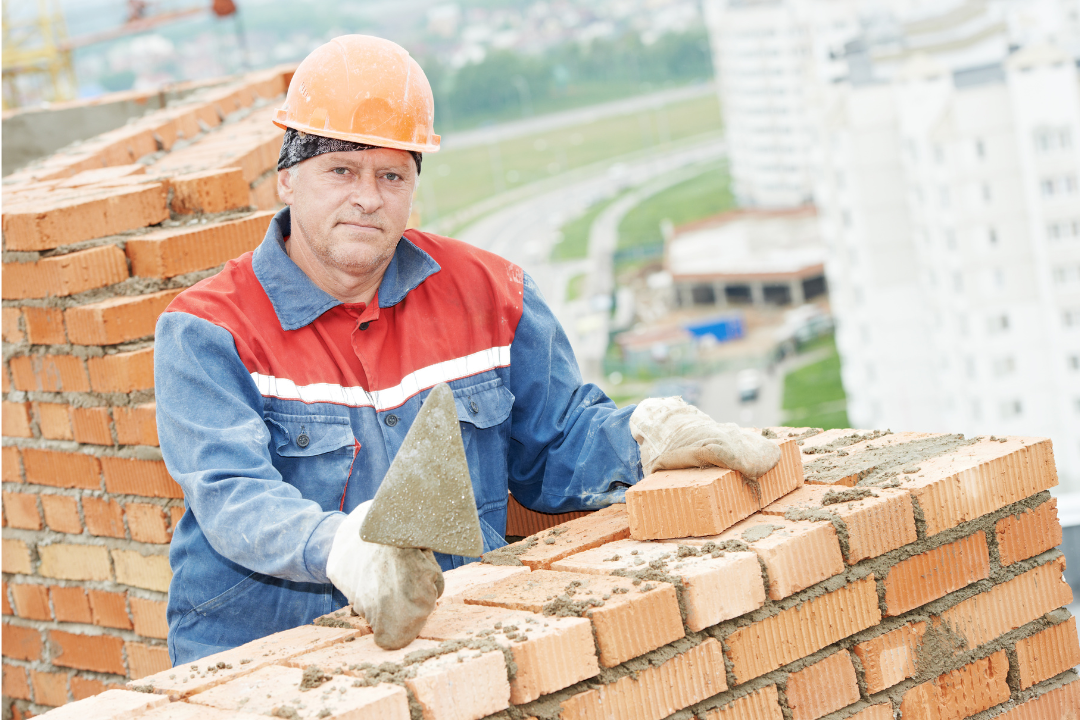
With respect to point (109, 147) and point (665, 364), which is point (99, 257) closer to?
point (109, 147)

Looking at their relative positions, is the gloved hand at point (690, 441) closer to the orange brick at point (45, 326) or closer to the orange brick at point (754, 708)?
the orange brick at point (754, 708)

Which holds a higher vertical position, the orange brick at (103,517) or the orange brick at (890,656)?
the orange brick at (103,517)

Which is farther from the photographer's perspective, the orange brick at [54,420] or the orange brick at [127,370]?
the orange brick at [54,420]

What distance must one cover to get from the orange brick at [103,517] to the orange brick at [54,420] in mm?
222

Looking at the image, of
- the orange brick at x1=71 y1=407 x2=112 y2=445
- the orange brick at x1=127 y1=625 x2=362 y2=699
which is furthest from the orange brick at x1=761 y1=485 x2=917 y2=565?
the orange brick at x1=71 y1=407 x2=112 y2=445

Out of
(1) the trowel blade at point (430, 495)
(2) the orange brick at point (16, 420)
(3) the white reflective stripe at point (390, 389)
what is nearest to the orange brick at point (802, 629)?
(1) the trowel blade at point (430, 495)

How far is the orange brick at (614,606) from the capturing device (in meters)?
2.00

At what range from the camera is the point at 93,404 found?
11.9 feet

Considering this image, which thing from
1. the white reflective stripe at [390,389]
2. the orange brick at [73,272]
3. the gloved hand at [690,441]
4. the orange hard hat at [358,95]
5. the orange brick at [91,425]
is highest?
the orange hard hat at [358,95]

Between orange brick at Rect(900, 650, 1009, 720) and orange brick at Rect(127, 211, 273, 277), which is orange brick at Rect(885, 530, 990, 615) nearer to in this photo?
orange brick at Rect(900, 650, 1009, 720)

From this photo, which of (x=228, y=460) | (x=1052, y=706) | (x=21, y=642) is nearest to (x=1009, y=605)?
(x=1052, y=706)

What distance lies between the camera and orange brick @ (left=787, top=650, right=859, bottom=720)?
88.3 inches

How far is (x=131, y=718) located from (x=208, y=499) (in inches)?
18.1

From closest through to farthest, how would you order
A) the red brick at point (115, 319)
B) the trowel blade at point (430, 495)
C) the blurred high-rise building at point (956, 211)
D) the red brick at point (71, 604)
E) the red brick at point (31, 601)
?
the trowel blade at point (430, 495) < the red brick at point (115, 319) < the red brick at point (71, 604) < the red brick at point (31, 601) < the blurred high-rise building at point (956, 211)
